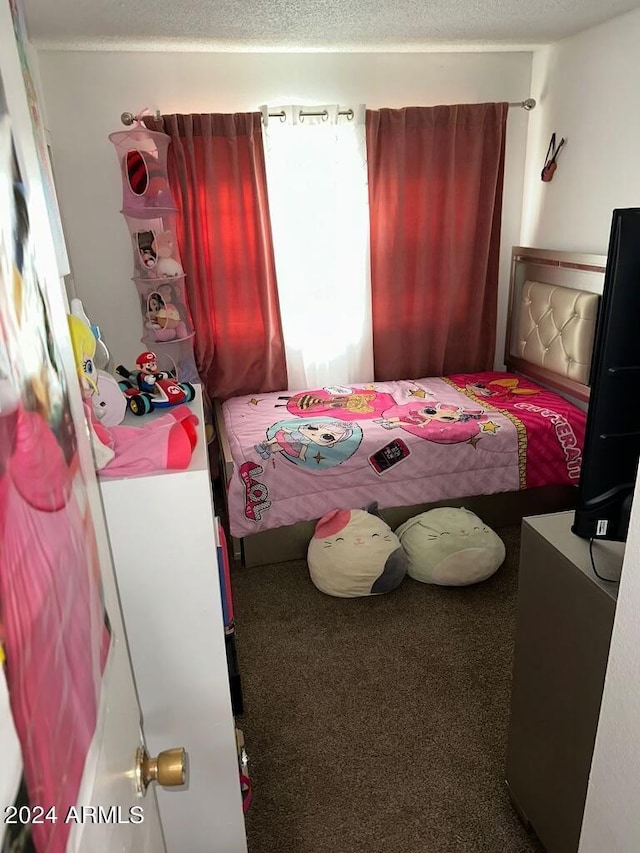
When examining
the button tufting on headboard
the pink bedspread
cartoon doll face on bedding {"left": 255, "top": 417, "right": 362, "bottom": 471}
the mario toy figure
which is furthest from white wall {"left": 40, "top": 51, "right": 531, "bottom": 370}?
the mario toy figure

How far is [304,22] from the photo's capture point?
9.09ft

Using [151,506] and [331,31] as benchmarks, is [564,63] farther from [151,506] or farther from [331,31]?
[151,506]

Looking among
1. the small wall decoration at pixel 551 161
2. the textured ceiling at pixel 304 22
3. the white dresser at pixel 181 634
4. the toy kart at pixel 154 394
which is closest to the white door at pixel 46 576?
the white dresser at pixel 181 634

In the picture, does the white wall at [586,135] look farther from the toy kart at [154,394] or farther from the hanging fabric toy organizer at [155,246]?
the toy kart at [154,394]

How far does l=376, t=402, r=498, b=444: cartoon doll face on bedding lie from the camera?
2988 millimetres

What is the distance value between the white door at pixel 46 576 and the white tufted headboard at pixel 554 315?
117 inches

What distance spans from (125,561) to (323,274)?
2.78 meters

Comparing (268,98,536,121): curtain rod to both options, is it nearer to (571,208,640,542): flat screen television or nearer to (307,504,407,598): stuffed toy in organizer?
(307,504,407,598): stuffed toy in organizer

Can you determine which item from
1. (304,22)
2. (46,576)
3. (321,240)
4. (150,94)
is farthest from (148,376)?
(150,94)

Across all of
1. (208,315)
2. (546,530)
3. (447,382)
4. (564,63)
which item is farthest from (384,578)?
(564,63)

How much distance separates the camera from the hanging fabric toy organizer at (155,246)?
3088 mm

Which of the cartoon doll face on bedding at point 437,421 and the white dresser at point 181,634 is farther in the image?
the cartoon doll face on bedding at point 437,421

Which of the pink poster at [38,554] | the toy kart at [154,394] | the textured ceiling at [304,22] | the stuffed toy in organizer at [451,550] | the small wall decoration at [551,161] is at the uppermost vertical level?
the textured ceiling at [304,22]

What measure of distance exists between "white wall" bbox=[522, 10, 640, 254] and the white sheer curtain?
1075 mm
